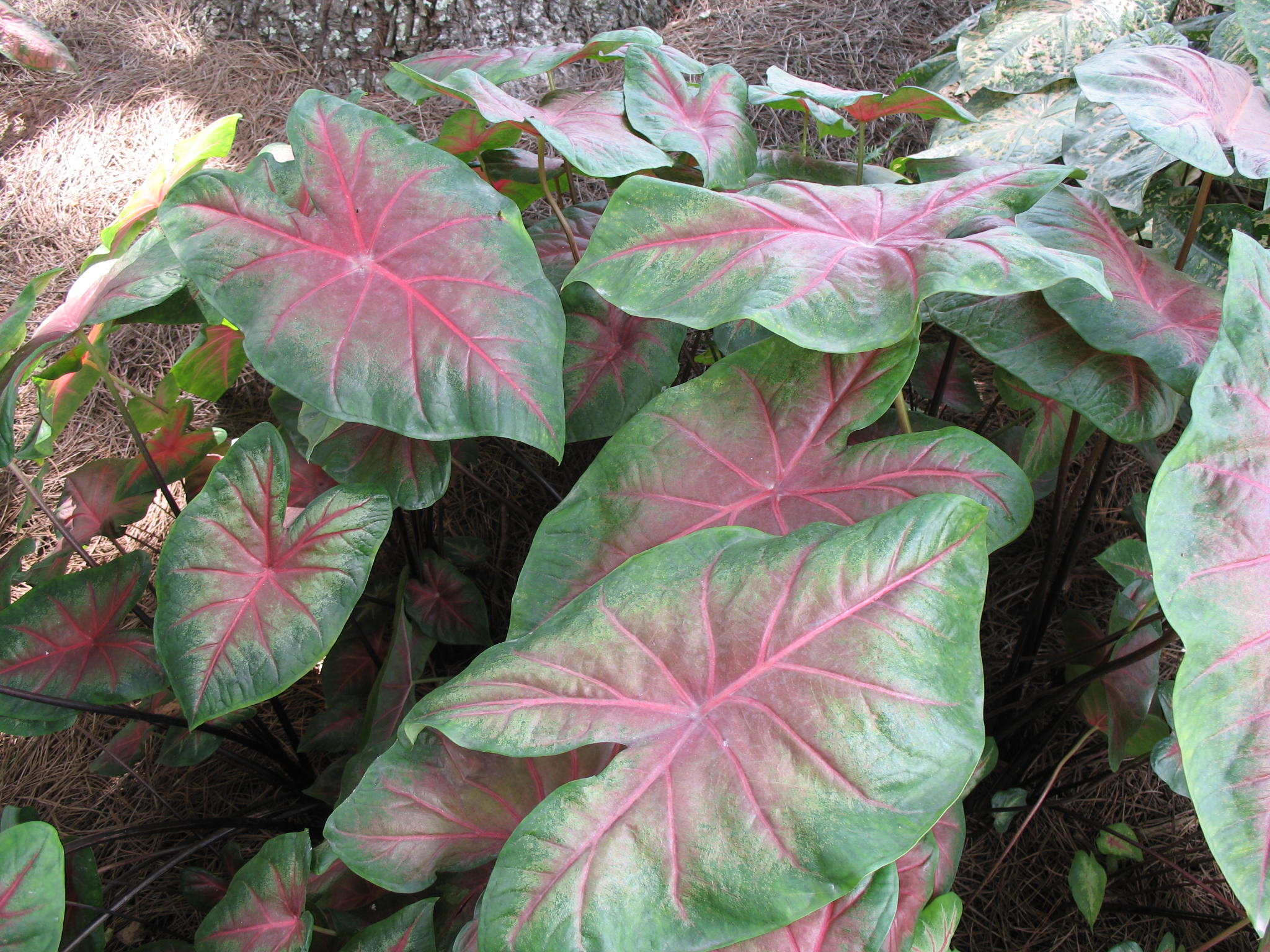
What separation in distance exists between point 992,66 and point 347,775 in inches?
71.4

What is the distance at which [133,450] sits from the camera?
6.00ft

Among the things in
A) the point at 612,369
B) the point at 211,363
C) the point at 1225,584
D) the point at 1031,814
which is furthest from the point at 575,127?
the point at 1031,814

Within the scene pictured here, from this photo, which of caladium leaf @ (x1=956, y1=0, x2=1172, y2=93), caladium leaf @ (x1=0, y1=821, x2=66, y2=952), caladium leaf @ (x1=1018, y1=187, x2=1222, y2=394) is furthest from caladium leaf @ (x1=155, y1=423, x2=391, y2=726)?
caladium leaf @ (x1=956, y1=0, x2=1172, y2=93)

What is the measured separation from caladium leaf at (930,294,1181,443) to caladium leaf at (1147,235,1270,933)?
20cm

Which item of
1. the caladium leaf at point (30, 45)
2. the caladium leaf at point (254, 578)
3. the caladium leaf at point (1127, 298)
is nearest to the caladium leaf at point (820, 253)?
the caladium leaf at point (1127, 298)

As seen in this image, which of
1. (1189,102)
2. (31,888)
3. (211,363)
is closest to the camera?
(31,888)

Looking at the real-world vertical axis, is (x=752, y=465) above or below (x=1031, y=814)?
above

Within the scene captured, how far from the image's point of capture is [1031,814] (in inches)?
49.2

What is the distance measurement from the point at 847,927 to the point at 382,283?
86 cm

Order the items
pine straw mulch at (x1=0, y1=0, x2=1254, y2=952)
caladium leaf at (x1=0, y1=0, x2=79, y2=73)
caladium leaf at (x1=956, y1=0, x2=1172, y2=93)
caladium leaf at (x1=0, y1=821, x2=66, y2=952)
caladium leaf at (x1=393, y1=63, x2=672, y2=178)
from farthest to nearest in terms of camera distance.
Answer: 1. caladium leaf at (x1=0, y1=0, x2=79, y2=73)
2. caladium leaf at (x1=956, y1=0, x2=1172, y2=93)
3. pine straw mulch at (x1=0, y1=0, x2=1254, y2=952)
4. caladium leaf at (x1=393, y1=63, x2=672, y2=178)
5. caladium leaf at (x1=0, y1=821, x2=66, y2=952)

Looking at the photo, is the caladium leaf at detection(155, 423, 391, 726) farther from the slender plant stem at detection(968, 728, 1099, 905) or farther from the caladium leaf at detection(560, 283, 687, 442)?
the slender plant stem at detection(968, 728, 1099, 905)

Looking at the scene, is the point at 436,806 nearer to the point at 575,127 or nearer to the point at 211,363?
the point at 575,127

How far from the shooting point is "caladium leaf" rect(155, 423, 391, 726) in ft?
3.04

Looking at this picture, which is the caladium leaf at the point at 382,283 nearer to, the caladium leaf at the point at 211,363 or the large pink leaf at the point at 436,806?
the large pink leaf at the point at 436,806
